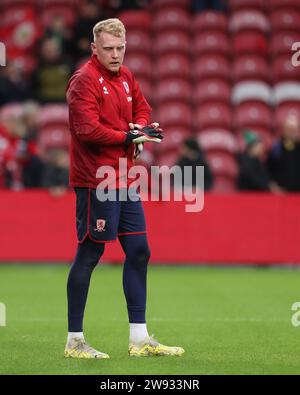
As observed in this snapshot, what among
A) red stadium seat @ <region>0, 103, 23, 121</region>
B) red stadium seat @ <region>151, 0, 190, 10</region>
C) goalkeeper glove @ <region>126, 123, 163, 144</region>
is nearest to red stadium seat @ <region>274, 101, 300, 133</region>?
red stadium seat @ <region>151, 0, 190, 10</region>

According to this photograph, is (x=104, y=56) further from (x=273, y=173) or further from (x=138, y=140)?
(x=273, y=173)

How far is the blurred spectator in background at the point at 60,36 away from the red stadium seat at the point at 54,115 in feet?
3.10

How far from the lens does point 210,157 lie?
55.5ft

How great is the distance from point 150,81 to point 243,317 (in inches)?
393

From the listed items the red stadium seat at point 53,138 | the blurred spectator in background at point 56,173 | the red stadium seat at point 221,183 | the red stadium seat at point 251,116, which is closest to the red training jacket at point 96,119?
the blurred spectator in background at point 56,173

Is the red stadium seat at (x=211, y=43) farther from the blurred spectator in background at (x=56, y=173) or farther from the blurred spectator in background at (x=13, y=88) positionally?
the blurred spectator in background at (x=56, y=173)

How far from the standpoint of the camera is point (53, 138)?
17422mm

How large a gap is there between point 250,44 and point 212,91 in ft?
4.25

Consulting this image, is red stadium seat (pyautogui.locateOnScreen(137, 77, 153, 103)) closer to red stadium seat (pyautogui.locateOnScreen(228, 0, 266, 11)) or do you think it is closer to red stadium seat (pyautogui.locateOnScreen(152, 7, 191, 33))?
red stadium seat (pyautogui.locateOnScreen(152, 7, 191, 33))

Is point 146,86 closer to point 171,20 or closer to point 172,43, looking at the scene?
point 172,43

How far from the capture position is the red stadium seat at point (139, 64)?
18.3 m

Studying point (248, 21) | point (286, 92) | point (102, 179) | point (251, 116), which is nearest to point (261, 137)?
point (251, 116)

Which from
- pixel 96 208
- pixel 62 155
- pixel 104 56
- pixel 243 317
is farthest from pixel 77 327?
pixel 62 155

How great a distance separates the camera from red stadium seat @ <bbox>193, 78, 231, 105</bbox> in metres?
18.0
